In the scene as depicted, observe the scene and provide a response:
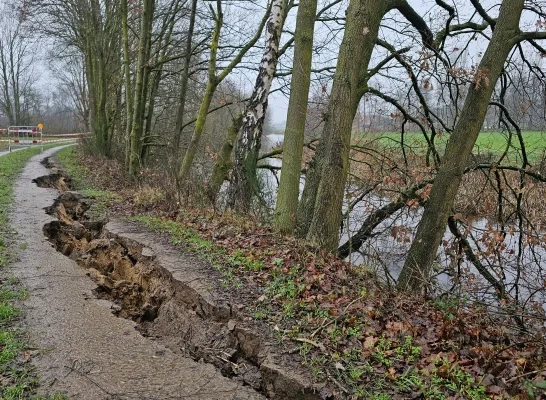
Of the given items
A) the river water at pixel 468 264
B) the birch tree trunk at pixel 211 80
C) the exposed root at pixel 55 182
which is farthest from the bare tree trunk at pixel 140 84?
the river water at pixel 468 264

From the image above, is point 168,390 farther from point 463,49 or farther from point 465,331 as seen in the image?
point 463,49

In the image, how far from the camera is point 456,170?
631cm

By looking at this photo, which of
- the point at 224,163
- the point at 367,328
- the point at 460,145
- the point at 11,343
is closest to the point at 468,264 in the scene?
the point at 460,145

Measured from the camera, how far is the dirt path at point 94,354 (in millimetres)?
3186

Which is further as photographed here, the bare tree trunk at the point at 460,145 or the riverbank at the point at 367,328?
the bare tree trunk at the point at 460,145

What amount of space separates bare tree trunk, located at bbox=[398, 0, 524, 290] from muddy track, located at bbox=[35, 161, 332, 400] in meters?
2.61

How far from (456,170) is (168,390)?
497cm

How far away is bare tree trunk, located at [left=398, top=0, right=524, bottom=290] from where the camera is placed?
19.5 ft

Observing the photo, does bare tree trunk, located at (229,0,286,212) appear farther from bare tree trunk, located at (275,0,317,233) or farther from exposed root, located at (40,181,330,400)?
exposed root, located at (40,181,330,400)

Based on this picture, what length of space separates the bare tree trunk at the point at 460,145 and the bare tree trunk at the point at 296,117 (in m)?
2.03

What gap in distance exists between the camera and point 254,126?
8.47 metres

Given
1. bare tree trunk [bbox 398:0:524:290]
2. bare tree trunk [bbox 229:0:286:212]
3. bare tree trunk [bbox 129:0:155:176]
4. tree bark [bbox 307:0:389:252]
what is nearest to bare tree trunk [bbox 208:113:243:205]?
bare tree trunk [bbox 229:0:286:212]

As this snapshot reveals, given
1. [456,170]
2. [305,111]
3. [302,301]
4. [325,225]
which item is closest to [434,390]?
[302,301]

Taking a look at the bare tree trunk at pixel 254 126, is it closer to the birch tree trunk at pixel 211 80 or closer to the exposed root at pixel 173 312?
the birch tree trunk at pixel 211 80
